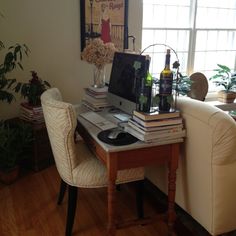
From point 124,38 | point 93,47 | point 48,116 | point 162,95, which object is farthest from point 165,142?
point 124,38

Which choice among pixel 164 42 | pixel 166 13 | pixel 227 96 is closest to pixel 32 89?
pixel 164 42

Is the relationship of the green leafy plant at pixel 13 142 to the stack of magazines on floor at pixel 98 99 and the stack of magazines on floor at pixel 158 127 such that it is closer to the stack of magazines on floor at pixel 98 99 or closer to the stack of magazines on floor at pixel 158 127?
the stack of magazines on floor at pixel 98 99

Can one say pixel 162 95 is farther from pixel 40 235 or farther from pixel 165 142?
pixel 40 235

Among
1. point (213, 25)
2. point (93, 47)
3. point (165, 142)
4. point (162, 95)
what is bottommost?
point (165, 142)

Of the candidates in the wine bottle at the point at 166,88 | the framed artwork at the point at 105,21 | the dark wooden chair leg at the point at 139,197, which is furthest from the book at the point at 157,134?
the framed artwork at the point at 105,21

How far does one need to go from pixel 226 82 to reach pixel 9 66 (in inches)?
128

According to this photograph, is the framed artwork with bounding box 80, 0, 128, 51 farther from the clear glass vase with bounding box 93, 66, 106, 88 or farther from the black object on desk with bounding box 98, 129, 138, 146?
the black object on desk with bounding box 98, 129, 138, 146

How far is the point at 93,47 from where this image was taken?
2.25m

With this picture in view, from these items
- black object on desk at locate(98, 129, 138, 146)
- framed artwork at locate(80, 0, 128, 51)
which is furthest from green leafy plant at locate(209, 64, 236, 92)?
black object on desk at locate(98, 129, 138, 146)

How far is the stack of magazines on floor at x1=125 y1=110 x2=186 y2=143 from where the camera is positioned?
1.56 m

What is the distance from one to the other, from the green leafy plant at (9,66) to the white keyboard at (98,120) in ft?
3.34

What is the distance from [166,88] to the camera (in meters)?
1.65

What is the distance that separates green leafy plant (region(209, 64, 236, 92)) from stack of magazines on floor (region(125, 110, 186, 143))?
308 cm

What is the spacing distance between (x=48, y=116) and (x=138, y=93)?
0.58m
